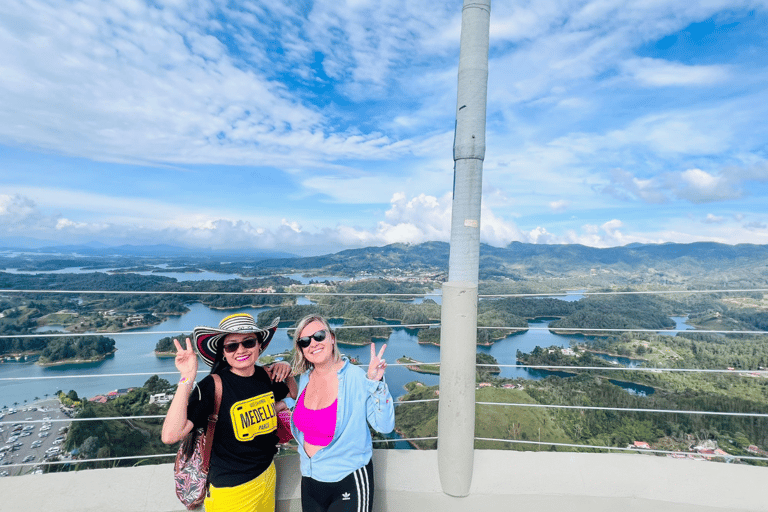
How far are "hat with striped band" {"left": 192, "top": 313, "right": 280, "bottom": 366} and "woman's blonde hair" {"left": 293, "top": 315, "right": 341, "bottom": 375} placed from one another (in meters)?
0.13

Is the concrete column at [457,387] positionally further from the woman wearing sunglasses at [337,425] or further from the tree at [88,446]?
the tree at [88,446]

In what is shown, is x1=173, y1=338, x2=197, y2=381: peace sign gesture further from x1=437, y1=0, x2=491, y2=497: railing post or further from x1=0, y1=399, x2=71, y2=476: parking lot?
x1=437, y1=0, x2=491, y2=497: railing post

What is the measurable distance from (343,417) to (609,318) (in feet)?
43.6

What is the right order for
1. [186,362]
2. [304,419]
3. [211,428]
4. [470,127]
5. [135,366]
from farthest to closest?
[135,366] → [470,127] → [304,419] → [211,428] → [186,362]

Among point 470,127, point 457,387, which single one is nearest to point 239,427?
point 457,387

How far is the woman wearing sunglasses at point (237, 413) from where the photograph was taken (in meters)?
1.39

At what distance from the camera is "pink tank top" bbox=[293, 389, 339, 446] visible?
1457 mm

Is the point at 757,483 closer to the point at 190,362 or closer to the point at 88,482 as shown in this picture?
the point at 190,362

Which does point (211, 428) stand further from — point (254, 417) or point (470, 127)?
point (470, 127)

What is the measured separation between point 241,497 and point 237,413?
13.2 inches

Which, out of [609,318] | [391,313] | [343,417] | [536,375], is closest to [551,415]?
[609,318]

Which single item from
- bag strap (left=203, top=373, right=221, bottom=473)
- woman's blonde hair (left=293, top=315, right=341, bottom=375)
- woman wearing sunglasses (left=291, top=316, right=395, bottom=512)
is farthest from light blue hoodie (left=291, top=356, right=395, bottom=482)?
bag strap (left=203, top=373, right=221, bottom=473)

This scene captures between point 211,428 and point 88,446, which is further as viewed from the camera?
point 88,446

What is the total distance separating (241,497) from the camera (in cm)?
143
